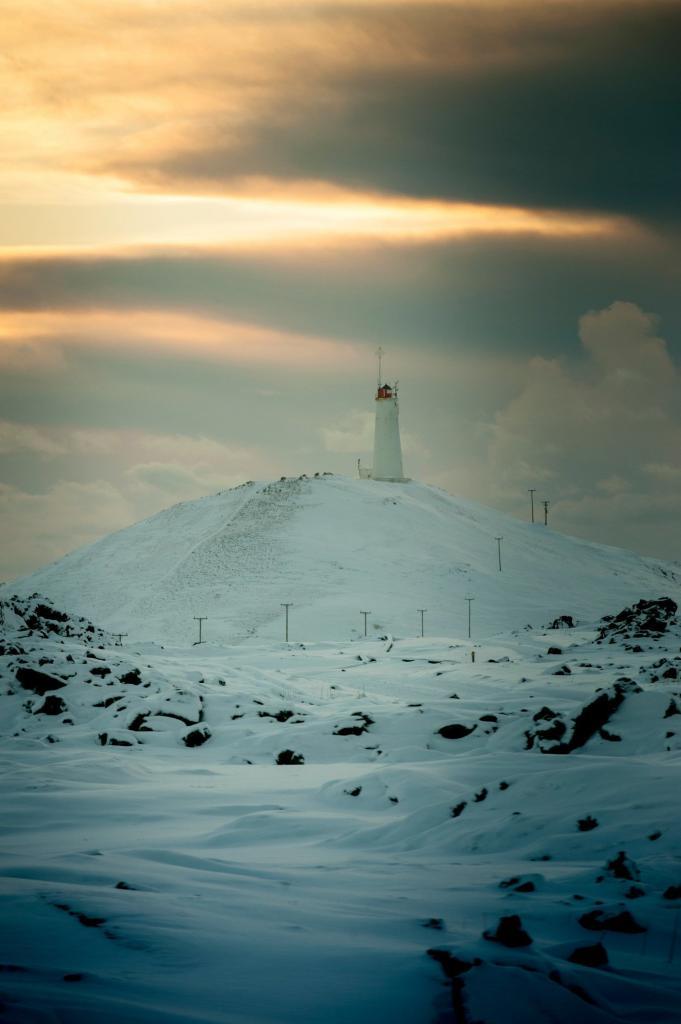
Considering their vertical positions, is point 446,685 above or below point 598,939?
above

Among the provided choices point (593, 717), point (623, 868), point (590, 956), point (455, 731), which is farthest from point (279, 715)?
point (590, 956)

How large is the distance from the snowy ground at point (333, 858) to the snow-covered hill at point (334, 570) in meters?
45.7

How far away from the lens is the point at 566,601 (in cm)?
7819

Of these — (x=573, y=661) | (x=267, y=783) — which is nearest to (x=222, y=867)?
(x=267, y=783)

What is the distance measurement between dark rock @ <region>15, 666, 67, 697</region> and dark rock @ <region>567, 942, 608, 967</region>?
55.7 feet

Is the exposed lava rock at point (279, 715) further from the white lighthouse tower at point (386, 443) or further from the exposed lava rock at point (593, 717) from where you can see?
the white lighthouse tower at point (386, 443)

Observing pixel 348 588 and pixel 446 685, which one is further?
pixel 348 588

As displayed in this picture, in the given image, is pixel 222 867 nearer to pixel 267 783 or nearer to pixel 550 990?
pixel 550 990

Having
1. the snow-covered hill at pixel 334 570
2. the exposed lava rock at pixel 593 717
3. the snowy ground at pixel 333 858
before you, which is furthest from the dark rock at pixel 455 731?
the snow-covered hill at pixel 334 570

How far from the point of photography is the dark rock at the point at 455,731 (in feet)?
58.3

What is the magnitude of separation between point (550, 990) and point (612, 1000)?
0.36 metres

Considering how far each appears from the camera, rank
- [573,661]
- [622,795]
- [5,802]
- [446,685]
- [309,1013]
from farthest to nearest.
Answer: [573,661], [446,685], [5,802], [622,795], [309,1013]

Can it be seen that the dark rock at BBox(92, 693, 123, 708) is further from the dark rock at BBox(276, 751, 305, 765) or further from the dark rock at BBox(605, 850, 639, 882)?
the dark rock at BBox(605, 850, 639, 882)

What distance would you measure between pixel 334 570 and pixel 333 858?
2711 inches
